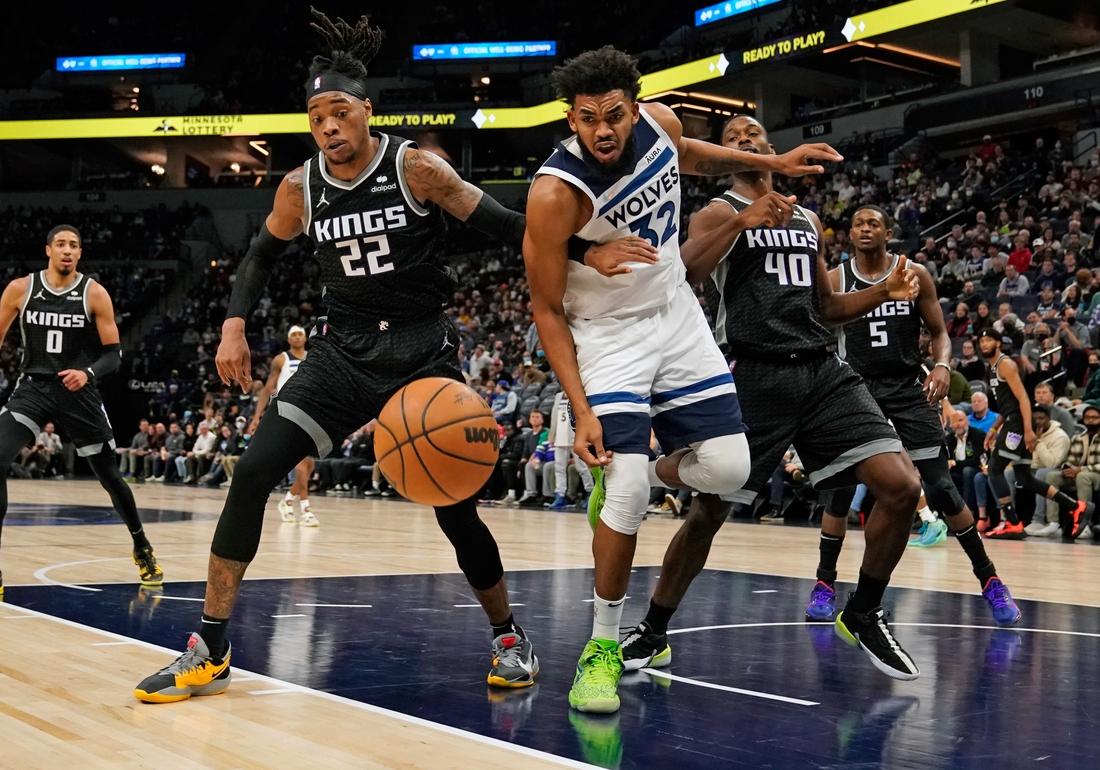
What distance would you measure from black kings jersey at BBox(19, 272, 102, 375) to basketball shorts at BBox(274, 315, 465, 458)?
9.84ft

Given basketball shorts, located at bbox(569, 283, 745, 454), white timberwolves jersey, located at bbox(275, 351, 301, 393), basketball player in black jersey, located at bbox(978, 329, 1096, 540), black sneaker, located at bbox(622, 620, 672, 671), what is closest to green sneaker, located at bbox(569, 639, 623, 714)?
black sneaker, located at bbox(622, 620, 672, 671)

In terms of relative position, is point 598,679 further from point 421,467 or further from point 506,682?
point 421,467

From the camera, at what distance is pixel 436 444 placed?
139 inches

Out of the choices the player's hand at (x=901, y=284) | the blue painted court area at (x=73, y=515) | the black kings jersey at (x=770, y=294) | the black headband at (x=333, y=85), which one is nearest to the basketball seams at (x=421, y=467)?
the black headband at (x=333, y=85)

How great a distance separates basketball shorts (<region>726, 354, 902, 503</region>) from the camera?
4.21 metres

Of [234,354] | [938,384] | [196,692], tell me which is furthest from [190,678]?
[938,384]

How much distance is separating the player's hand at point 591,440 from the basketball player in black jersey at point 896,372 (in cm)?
227

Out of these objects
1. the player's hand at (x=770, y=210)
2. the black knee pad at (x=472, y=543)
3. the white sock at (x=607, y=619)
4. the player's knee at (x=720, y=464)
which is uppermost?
the player's hand at (x=770, y=210)

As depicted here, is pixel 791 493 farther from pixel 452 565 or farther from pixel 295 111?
pixel 295 111

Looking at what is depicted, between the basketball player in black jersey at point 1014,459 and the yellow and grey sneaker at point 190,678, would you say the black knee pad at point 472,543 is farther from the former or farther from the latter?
the basketball player in black jersey at point 1014,459

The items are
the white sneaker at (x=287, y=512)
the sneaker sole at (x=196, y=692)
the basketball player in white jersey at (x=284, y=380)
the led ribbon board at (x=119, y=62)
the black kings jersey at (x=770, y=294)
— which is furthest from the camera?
the led ribbon board at (x=119, y=62)

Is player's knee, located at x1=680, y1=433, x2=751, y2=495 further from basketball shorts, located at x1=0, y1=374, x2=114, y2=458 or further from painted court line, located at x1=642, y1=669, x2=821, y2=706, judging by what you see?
basketball shorts, located at x1=0, y1=374, x2=114, y2=458

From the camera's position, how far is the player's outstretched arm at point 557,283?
3.51 meters

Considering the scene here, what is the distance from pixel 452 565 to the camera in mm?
7625
